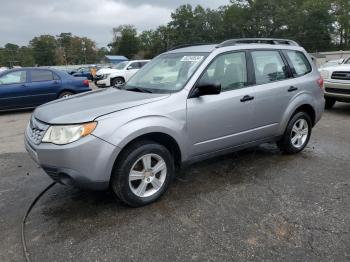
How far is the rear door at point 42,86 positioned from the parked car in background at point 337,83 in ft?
26.2

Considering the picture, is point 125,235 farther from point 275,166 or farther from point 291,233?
point 275,166

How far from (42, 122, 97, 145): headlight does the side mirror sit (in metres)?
1.25

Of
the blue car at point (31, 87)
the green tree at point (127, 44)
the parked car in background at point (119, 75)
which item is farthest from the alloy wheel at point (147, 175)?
the green tree at point (127, 44)

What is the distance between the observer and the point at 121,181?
11.2 ft

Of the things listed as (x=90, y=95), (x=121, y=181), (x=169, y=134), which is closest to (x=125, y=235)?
(x=121, y=181)

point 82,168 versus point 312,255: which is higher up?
point 82,168

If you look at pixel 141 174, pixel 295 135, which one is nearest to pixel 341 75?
pixel 295 135

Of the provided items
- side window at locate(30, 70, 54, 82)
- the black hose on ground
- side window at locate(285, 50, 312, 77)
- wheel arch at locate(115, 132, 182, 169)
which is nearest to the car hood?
wheel arch at locate(115, 132, 182, 169)

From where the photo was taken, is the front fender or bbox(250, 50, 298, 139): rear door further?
bbox(250, 50, 298, 139): rear door

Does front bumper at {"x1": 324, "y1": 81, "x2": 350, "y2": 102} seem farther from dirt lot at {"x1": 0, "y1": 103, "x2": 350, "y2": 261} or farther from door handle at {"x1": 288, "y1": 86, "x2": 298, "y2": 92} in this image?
door handle at {"x1": 288, "y1": 86, "x2": 298, "y2": 92}

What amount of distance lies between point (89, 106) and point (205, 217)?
5.46 feet

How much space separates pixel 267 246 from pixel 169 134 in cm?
147

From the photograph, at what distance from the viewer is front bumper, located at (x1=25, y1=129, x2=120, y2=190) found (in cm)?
317

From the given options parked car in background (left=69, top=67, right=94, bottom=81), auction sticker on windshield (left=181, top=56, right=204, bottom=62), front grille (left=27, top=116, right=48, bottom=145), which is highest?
parked car in background (left=69, top=67, right=94, bottom=81)
